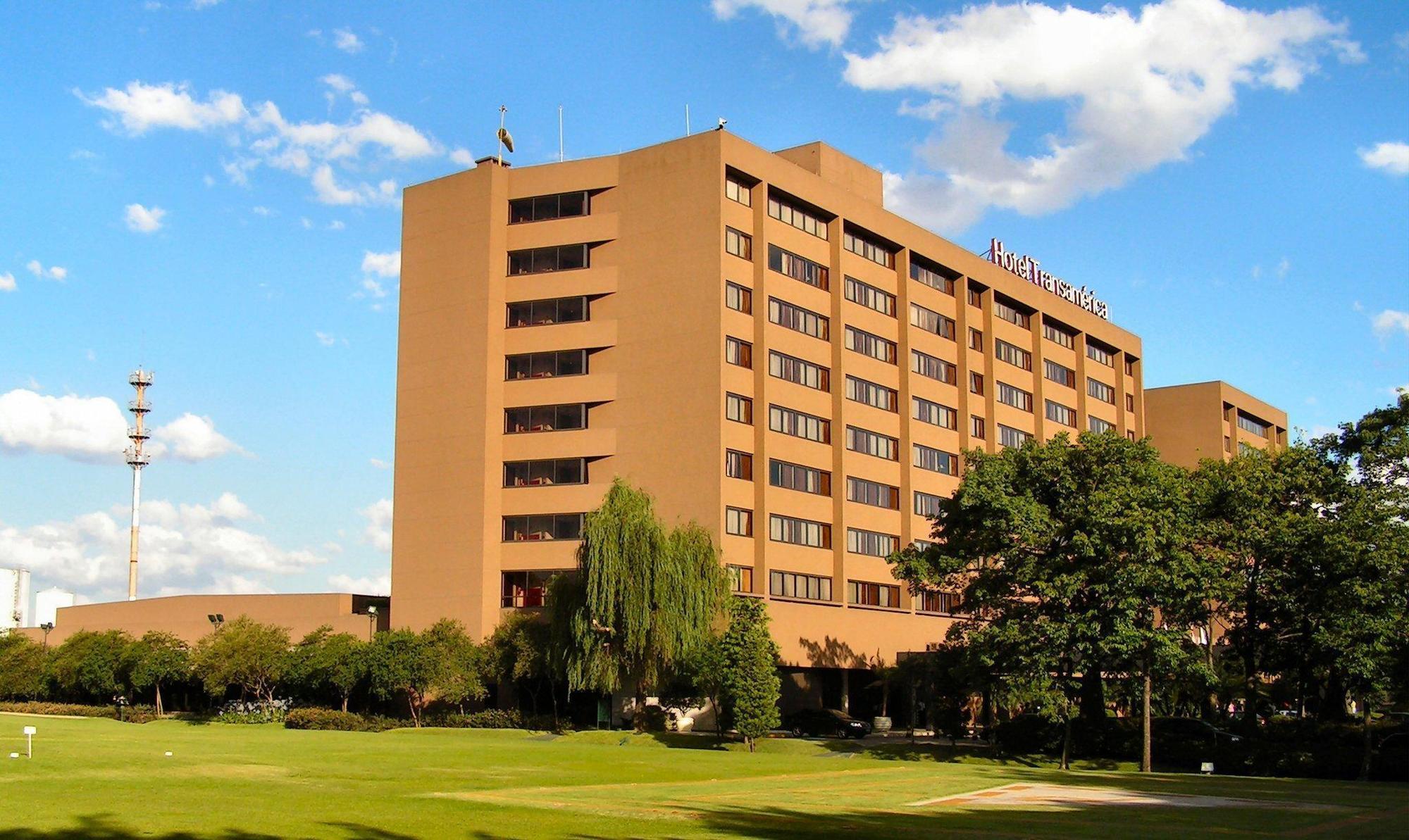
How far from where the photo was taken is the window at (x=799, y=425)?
88250 mm

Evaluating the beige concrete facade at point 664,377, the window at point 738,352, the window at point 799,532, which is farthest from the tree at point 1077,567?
the window at point 738,352

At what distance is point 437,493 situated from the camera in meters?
91.2

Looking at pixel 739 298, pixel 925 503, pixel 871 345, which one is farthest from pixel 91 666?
pixel 925 503

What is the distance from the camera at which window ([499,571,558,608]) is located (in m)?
87.3

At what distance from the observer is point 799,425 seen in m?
90.6

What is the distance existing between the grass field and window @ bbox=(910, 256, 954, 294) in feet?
167

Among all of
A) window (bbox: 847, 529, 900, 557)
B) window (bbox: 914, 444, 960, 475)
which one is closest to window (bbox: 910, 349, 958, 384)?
window (bbox: 914, 444, 960, 475)

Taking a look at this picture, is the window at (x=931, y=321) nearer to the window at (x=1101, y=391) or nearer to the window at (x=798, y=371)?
the window at (x=798, y=371)

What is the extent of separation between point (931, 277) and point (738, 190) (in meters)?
25.7

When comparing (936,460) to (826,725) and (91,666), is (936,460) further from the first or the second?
(91,666)

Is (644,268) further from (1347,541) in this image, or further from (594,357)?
(1347,541)

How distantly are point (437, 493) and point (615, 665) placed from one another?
25.0 m

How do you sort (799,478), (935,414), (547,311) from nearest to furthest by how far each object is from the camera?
(799,478)
(547,311)
(935,414)

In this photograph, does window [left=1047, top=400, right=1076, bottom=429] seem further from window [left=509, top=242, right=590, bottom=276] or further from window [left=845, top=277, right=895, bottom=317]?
window [left=509, top=242, right=590, bottom=276]
